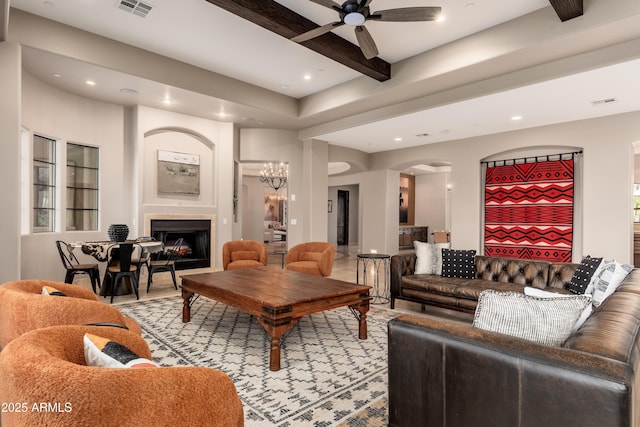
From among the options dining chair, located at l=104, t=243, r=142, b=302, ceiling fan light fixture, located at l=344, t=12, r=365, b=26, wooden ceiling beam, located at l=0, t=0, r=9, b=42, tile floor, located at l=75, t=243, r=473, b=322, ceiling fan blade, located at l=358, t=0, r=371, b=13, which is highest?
wooden ceiling beam, located at l=0, t=0, r=9, b=42

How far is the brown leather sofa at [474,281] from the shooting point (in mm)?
3734

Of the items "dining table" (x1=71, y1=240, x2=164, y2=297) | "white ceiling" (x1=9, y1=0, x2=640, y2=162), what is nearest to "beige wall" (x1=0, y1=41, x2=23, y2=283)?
"white ceiling" (x1=9, y1=0, x2=640, y2=162)

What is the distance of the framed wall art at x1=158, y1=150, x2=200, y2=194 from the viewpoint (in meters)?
6.53

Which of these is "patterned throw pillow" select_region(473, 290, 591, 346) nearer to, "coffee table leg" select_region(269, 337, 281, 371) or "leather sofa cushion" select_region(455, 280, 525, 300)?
"coffee table leg" select_region(269, 337, 281, 371)

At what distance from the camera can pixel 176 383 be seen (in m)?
1.00

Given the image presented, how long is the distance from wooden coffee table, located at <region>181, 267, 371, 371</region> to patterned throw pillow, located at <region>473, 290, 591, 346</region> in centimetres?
155

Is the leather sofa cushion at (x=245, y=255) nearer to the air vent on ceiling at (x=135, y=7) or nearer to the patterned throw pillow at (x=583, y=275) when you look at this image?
the air vent on ceiling at (x=135, y=7)

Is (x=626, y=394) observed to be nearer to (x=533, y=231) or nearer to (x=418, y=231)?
(x=533, y=231)

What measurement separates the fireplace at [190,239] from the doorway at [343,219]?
851cm

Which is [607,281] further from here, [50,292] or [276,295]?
[50,292]

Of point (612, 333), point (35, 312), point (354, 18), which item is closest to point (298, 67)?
point (354, 18)

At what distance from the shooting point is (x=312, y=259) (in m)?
5.66

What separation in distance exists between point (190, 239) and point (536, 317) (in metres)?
6.66

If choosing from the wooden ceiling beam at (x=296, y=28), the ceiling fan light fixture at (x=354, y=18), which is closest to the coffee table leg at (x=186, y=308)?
Result: the wooden ceiling beam at (x=296, y=28)
